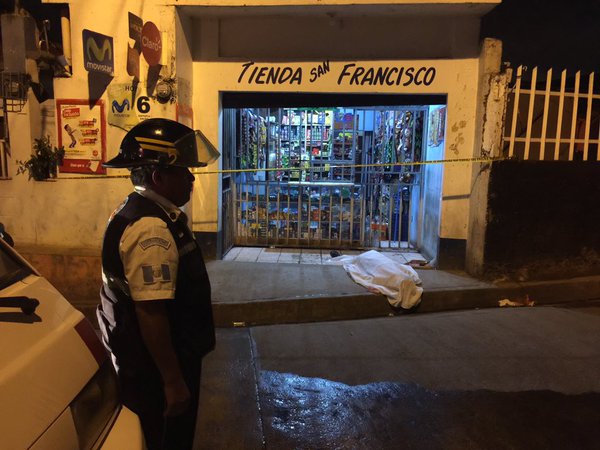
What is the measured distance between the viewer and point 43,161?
582 centimetres

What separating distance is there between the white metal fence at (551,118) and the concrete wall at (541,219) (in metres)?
0.23

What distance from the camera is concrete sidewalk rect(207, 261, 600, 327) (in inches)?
193

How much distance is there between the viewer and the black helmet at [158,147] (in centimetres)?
195

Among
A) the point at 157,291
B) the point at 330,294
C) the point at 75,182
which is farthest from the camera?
the point at 75,182

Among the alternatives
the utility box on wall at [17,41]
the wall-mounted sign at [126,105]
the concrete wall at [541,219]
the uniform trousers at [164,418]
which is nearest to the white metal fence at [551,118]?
the concrete wall at [541,219]

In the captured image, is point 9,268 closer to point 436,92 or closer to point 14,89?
point 14,89

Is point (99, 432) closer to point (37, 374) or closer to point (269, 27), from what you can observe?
point (37, 374)

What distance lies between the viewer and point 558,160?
548 cm

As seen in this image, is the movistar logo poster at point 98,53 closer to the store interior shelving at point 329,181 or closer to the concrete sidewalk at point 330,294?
the store interior shelving at point 329,181

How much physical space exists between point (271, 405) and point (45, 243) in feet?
14.0

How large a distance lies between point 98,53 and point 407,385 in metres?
4.68

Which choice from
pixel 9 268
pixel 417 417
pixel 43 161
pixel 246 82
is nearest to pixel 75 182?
pixel 43 161

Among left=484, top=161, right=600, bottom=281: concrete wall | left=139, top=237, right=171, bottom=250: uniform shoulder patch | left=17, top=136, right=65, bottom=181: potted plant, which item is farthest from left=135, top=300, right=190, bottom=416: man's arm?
left=17, top=136, right=65, bottom=181: potted plant

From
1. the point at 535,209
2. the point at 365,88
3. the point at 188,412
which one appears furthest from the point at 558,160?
the point at 188,412
